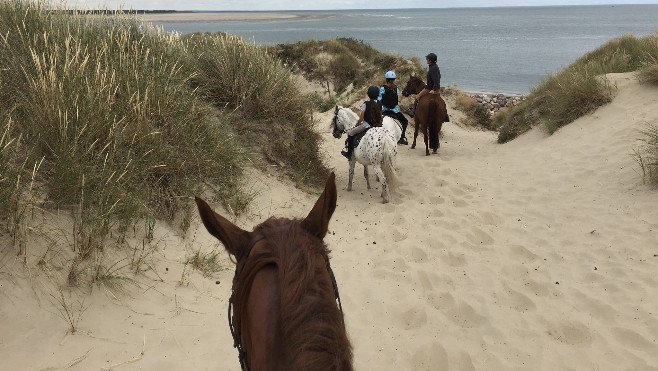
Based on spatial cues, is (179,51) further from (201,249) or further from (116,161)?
(201,249)

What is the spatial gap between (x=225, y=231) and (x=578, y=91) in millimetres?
11259

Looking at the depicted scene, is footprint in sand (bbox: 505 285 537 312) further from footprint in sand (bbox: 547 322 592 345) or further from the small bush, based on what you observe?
the small bush

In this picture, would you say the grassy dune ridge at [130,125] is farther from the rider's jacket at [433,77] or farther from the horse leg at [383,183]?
the rider's jacket at [433,77]

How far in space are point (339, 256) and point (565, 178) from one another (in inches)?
194

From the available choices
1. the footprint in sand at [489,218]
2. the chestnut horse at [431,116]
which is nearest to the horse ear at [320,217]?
the footprint in sand at [489,218]

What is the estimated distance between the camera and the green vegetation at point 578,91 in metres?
10.2

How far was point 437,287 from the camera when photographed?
486 centimetres

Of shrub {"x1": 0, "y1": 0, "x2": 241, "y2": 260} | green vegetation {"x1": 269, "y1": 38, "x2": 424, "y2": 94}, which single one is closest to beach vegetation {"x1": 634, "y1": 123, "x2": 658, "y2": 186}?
shrub {"x1": 0, "y1": 0, "x2": 241, "y2": 260}

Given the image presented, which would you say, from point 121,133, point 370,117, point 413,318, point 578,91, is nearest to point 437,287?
point 413,318

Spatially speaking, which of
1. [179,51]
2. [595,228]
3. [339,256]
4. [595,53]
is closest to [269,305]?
[339,256]

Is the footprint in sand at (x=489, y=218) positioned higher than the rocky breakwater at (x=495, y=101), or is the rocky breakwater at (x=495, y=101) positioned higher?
the rocky breakwater at (x=495, y=101)

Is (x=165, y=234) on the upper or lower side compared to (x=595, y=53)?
lower

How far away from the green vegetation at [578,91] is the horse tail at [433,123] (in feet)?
8.67

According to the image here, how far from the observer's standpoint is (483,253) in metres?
5.59
